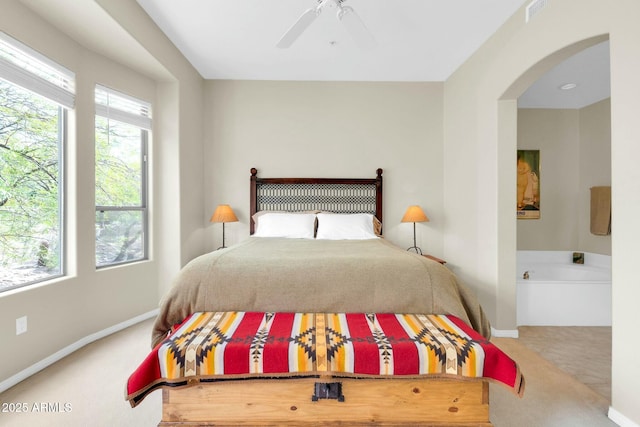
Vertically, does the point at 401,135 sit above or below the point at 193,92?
below

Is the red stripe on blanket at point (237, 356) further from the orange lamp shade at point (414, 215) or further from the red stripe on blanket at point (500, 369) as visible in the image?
the orange lamp shade at point (414, 215)

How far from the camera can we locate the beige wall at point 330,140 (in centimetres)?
381

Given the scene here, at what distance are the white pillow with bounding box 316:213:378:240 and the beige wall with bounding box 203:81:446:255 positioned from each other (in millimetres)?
596

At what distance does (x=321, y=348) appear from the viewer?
1.39m

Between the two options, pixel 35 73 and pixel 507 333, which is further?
pixel 507 333

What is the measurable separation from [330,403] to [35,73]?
2.95m

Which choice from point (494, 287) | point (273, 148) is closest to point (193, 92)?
point (273, 148)

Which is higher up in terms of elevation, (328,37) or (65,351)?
(328,37)

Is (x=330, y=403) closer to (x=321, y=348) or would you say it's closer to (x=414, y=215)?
(x=321, y=348)

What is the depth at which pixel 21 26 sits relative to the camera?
1999mm

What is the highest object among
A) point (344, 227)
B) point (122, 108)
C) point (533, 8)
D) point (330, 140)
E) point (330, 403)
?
point (533, 8)

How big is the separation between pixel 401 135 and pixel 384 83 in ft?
2.32

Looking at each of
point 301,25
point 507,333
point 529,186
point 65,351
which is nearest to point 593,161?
point 529,186

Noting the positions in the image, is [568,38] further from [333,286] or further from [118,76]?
[118,76]
